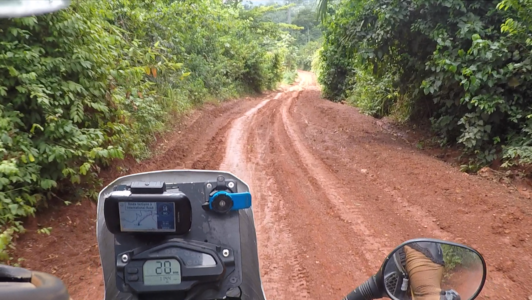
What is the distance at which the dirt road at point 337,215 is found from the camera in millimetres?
3645

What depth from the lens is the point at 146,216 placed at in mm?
1467

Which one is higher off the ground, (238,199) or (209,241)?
(238,199)

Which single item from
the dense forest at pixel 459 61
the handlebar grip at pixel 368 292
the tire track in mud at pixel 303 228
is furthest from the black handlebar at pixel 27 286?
the dense forest at pixel 459 61

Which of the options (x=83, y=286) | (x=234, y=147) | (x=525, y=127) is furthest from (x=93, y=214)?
(x=525, y=127)

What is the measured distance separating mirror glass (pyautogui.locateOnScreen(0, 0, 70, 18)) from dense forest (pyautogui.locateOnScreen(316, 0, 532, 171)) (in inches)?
253

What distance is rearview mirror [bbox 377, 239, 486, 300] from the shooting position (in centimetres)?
128

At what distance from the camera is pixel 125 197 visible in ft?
4.76

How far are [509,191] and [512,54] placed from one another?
2.50 m

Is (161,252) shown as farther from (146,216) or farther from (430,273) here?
(430,273)

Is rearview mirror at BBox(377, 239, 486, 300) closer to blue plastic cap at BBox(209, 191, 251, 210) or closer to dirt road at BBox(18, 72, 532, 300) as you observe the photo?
blue plastic cap at BBox(209, 191, 251, 210)

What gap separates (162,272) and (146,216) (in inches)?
8.7

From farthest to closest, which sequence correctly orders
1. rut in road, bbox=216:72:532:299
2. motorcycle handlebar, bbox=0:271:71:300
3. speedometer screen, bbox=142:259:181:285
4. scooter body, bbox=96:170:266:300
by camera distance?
1. rut in road, bbox=216:72:532:299
2. scooter body, bbox=96:170:266:300
3. speedometer screen, bbox=142:259:181:285
4. motorcycle handlebar, bbox=0:271:71:300

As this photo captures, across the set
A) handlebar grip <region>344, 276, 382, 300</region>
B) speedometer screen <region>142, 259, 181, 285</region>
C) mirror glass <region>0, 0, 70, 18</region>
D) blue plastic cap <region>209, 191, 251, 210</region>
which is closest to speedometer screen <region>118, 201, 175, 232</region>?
speedometer screen <region>142, 259, 181, 285</region>

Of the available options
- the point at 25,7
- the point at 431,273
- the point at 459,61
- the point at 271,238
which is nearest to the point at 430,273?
the point at 431,273
